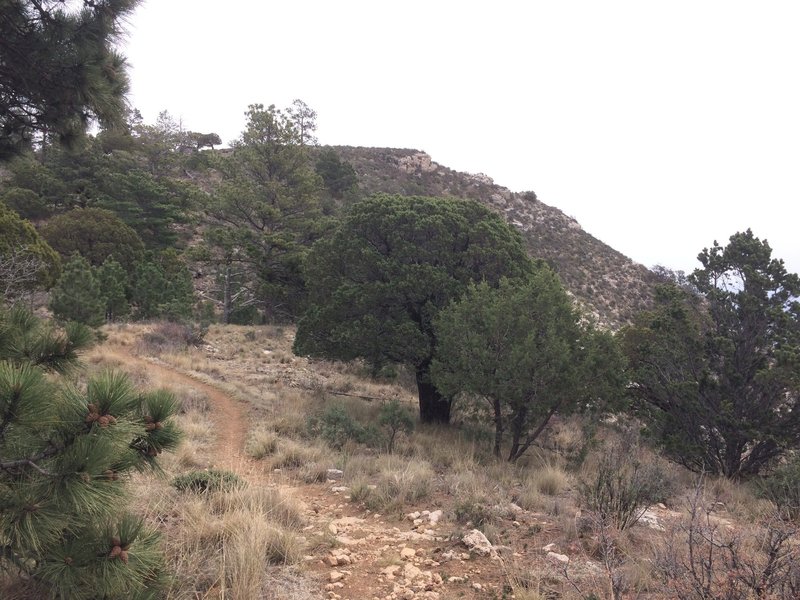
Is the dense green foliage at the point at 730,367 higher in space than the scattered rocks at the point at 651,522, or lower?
higher

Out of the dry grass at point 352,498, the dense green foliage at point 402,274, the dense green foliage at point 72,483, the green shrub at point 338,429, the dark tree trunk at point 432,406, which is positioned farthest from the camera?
the dark tree trunk at point 432,406

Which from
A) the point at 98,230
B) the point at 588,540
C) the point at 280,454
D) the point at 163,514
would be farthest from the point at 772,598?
the point at 98,230

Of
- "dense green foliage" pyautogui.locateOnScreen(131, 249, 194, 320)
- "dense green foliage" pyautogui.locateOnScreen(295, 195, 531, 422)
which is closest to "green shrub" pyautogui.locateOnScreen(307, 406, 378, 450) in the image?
"dense green foliage" pyautogui.locateOnScreen(295, 195, 531, 422)

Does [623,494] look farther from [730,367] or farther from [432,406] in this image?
[432,406]

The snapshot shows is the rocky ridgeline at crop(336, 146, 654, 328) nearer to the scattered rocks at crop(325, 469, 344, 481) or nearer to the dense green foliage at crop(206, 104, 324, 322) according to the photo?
the dense green foliage at crop(206, 104, 324, 322)

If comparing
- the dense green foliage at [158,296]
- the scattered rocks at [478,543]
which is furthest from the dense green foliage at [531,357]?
the dense green foliage at [158,296]

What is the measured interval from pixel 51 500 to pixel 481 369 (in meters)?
8.57

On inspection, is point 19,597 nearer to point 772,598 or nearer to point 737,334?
point 772,598

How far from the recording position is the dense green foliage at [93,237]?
25281 mm

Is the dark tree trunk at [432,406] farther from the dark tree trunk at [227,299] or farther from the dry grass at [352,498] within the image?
the dark tree trunk at [227,299]

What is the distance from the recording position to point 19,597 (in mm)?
2736

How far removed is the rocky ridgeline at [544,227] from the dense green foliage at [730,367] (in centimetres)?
2455

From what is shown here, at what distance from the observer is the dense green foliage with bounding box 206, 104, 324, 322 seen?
87.6ft

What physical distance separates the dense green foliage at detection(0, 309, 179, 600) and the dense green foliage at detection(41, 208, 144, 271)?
2582 cm
